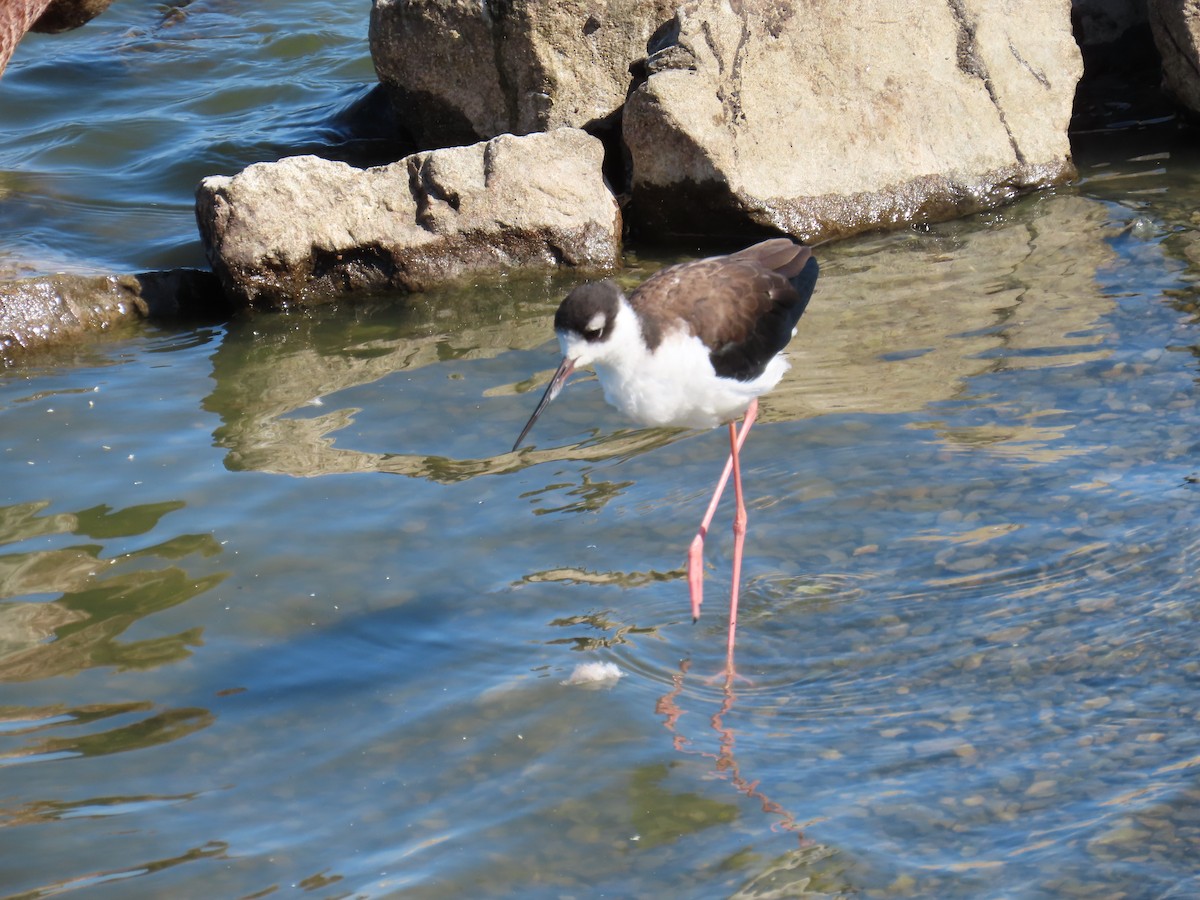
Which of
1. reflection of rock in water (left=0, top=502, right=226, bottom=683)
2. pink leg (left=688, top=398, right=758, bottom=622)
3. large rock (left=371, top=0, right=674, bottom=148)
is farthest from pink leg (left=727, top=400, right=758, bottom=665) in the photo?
large rock (left=371, top=0, right=674, bottom=148)

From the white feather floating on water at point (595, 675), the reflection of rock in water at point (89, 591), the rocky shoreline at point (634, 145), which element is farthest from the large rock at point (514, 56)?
the white feather floating on water at point (595, 675)

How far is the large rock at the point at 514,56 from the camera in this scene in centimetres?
899

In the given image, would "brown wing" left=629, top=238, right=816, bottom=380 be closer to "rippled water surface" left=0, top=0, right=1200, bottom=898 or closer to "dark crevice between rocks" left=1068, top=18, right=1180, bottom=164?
"rippled water surface" left=0, top=0, right=1200, bottom=898

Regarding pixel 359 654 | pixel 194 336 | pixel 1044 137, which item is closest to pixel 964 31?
pixel 1044 137

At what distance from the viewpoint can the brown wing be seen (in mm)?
5152

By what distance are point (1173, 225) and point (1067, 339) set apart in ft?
5.94

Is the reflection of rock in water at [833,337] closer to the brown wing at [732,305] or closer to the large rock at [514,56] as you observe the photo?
the brown wing at [732,305]

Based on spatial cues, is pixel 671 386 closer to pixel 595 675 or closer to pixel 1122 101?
pixel 595 675

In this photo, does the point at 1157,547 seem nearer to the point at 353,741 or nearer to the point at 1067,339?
the point at 1067,339

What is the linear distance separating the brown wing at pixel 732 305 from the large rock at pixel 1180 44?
4869 mm

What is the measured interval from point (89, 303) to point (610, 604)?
4.29 m

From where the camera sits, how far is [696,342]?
508 cm

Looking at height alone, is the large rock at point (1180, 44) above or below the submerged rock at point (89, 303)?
above

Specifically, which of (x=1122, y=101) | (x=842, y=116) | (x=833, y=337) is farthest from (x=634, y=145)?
(x=1122, y=101)
